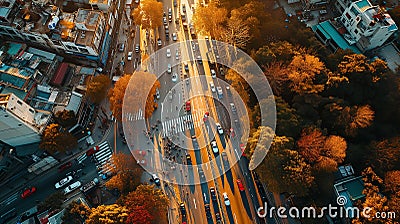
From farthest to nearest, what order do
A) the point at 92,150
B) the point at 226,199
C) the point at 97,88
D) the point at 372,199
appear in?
the point at 92,150, the point at 97,88, the point at 226,199, the point at 372,199

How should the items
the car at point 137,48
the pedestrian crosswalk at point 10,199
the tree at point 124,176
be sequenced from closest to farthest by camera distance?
the tree at point 124,176 < the pedestrian crosswalk at point 10,199 < the car at point 137,48

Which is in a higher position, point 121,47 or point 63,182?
point 121,47

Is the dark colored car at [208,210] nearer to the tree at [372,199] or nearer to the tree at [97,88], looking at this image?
the tree at [372,199]

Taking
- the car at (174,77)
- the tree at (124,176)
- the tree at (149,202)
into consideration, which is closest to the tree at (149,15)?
the car at (174,77)

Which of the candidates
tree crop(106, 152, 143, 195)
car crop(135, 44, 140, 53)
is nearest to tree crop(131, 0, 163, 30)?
car crop(135, 44, 140, 53)

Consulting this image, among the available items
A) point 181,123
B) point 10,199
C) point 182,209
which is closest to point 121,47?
point 181,123


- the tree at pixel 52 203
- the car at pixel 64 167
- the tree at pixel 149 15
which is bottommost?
the tree at pixel 52 203

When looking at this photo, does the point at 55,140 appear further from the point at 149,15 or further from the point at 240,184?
the point at 240,184
